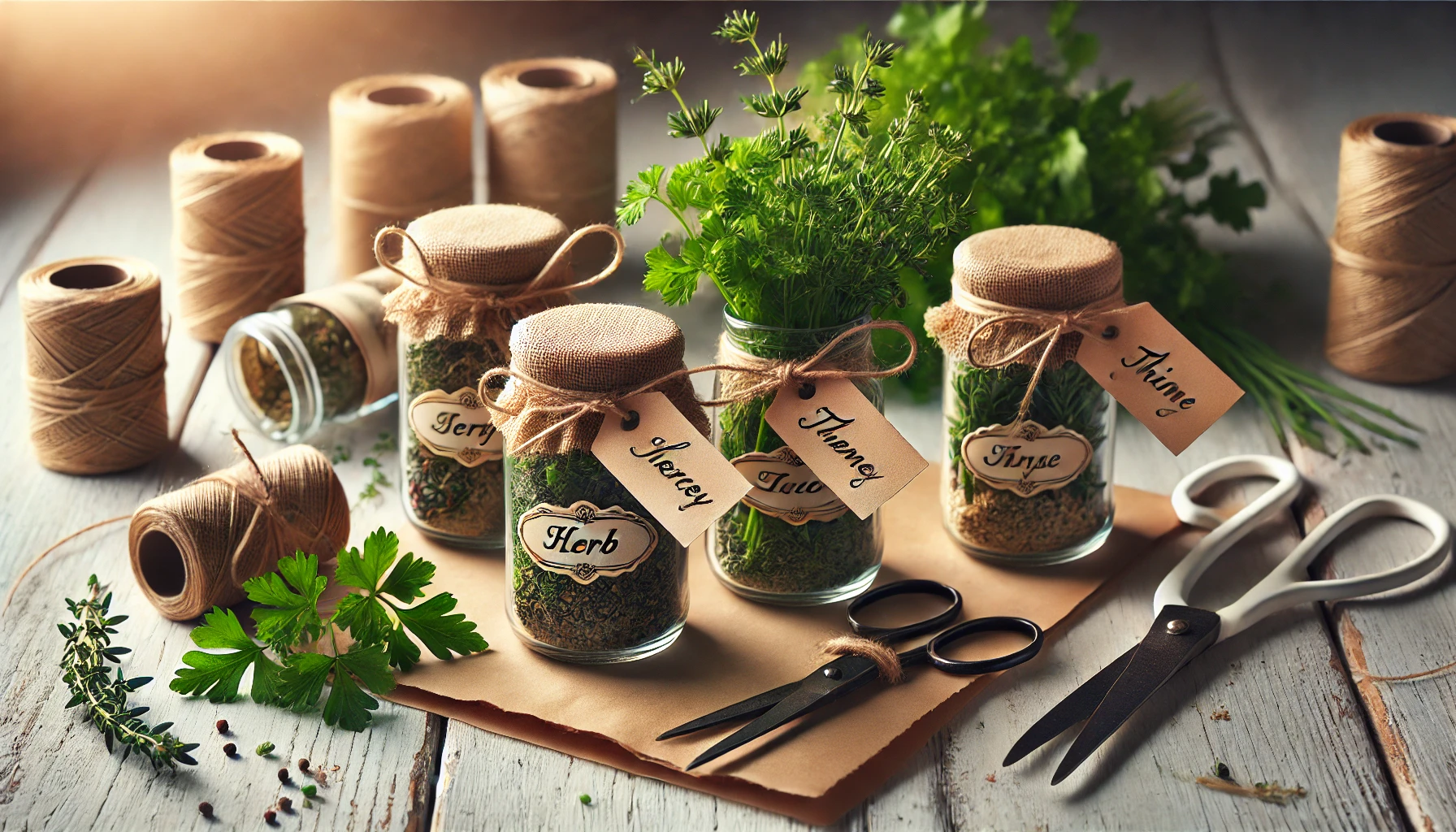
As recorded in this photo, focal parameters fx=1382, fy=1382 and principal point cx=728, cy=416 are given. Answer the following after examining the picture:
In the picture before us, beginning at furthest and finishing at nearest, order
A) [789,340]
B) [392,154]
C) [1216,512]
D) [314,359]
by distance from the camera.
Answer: [392,154]
[314,359]
[1216,512]
[789,340]

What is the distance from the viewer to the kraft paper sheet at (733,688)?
3.55ft

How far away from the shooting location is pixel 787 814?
3.46 ft

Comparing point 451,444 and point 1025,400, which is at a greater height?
point 1025,400

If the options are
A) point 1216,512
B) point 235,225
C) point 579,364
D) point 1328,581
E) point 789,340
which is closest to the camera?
point 579,364

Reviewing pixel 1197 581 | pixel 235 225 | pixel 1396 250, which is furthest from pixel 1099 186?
pixel 235 225

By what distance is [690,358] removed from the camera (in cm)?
183

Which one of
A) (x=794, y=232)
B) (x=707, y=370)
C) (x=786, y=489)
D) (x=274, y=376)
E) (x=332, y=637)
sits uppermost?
(x=794, y=232)

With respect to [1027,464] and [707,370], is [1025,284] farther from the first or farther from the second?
[707,370]

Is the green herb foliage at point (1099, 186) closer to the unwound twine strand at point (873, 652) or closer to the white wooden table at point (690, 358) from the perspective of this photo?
the white wooden table at point (690, 358)

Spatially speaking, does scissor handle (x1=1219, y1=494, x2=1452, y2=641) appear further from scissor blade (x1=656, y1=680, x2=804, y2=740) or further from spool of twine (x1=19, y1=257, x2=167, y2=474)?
spool of twine (x1=19, y1=257, x2=167, y2=474)

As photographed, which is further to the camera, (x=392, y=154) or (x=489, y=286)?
(x=392, y=154)

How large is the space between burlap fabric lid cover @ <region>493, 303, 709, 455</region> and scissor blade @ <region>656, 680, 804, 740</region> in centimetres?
24

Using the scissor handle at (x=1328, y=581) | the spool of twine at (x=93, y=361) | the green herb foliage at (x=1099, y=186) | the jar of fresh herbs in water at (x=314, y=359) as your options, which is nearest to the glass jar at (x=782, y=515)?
the scissor handle at (x=1328, y=581)

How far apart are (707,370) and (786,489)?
0.44 ft
